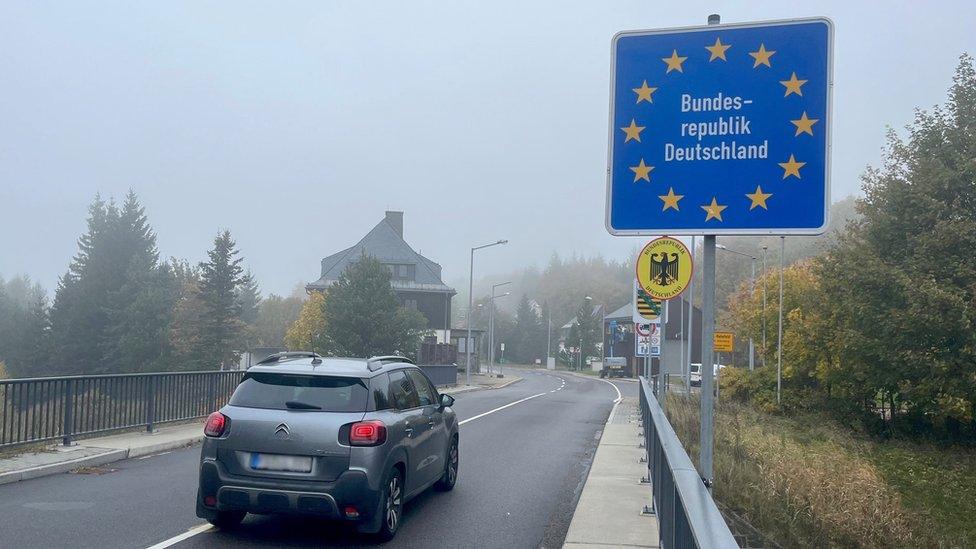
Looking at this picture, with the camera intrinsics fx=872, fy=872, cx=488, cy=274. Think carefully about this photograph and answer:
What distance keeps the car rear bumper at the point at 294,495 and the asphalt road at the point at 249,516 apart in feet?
1.32

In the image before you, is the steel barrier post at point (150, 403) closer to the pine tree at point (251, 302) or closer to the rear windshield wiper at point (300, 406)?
the rear windshield wiper at point (300, 406)

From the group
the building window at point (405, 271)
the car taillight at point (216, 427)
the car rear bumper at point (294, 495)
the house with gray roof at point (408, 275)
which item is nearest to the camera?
the car rear bumper at point (294, 495)

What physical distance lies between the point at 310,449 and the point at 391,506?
968mm

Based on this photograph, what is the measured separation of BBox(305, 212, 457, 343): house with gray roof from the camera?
77062mm

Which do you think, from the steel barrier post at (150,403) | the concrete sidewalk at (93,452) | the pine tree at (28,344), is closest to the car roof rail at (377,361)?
the concrete sidewalk at (93,452)

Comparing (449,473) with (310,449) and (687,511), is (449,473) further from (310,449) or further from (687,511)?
(687,511)

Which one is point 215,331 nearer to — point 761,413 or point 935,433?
point 761,413

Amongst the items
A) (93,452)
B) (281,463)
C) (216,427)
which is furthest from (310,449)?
(93,452)

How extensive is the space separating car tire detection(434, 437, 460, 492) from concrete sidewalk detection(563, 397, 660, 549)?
1.58 meters

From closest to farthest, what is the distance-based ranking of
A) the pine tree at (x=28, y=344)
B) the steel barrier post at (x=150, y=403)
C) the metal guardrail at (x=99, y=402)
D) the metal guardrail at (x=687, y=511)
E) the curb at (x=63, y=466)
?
the metal guardrail at (x=687, y=511) < the curb at (x=63, y=466) < the metal guardrail at (x=99, y=402) < the steel barrier post at (x=150, y=403) < the pine tree at (x=28, y=344)

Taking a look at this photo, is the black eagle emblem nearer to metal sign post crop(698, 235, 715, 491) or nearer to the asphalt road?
the asphalt road

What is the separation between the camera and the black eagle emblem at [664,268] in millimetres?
11352

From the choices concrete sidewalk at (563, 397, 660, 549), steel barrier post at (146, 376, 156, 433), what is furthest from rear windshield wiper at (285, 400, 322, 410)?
steel barrier post at (146, 376, 156, 433)

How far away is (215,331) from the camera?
6931cm
